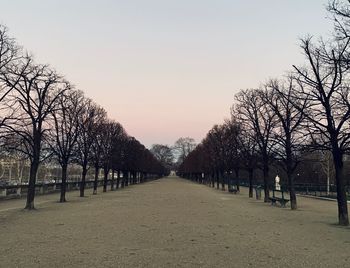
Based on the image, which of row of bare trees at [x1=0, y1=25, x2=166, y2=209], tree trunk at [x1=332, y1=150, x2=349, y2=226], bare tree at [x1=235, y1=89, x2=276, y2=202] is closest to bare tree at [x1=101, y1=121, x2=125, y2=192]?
row of bare trees at [x1=0, y1=25, x2=166, y2=209]

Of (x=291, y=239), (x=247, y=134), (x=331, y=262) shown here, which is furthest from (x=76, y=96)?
(x=331, y=262)

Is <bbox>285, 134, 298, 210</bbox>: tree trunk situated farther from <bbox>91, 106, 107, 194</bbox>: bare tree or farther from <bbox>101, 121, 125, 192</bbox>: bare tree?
<bbox>101, 121, 125, 192</bbox>: bare tree

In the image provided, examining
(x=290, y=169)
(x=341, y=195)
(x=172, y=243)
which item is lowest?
(x=172, y=243)

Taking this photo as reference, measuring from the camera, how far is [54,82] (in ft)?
93.8

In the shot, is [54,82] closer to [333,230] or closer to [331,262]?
[333,230]

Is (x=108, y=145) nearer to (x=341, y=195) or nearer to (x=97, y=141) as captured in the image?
(x=97, y=141)

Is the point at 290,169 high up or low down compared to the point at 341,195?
up

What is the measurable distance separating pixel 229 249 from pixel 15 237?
7.60 metres

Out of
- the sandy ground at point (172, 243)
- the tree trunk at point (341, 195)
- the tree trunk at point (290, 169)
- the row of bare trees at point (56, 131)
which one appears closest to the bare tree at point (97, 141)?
the row of bare trees at point (56, 131)

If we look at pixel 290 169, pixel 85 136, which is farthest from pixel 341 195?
pixel 85 136

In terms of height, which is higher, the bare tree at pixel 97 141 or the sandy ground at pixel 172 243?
the bare tree at pixel 97 141

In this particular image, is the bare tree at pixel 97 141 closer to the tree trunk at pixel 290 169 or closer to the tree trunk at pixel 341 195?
the tree trunk at pixel 290 169

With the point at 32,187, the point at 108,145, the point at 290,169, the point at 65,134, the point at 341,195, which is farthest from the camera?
the point at 108,145

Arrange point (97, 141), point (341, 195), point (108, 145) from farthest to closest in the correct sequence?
point (108, 145) < point (97, 141) < point (341, 195)
